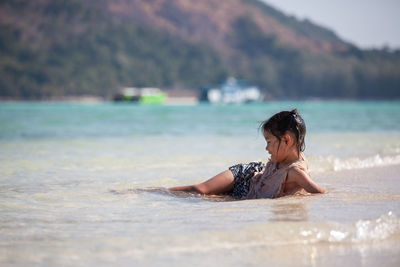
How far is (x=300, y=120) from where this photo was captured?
14.1 feet

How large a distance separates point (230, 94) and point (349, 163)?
309 feet

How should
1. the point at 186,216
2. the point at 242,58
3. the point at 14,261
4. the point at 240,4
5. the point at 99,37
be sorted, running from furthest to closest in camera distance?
the point at 240,4, the point at 242,58, the point at 99,37, the point at 186,216, the point at 14,261

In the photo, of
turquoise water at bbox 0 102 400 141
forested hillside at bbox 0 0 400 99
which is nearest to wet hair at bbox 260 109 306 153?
turquoise water at bbox 0 102 400 141

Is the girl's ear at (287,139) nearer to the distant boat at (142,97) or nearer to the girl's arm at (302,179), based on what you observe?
the girl's arm at (302,179)

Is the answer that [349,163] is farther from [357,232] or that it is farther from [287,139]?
[357,232]

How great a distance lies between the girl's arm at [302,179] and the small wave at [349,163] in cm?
257

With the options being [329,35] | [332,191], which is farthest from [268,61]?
[332,191]

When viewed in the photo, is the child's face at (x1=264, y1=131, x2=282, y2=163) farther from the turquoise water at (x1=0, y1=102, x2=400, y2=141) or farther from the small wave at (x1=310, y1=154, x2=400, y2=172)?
the turquoise water at (x1=0, y1=102, x2=400, y2=141)

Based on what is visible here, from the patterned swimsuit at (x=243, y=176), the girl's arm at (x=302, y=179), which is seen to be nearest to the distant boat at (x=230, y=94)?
the patterned swimsuit at (x=243, y=176)

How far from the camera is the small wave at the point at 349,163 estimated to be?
714 cm

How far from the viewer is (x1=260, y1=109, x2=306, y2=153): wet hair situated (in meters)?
4.29

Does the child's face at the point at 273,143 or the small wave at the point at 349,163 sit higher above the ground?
the child's face at the point at 273,143

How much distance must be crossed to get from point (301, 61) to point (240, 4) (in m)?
38.9

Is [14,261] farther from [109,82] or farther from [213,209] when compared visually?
[109,82]
